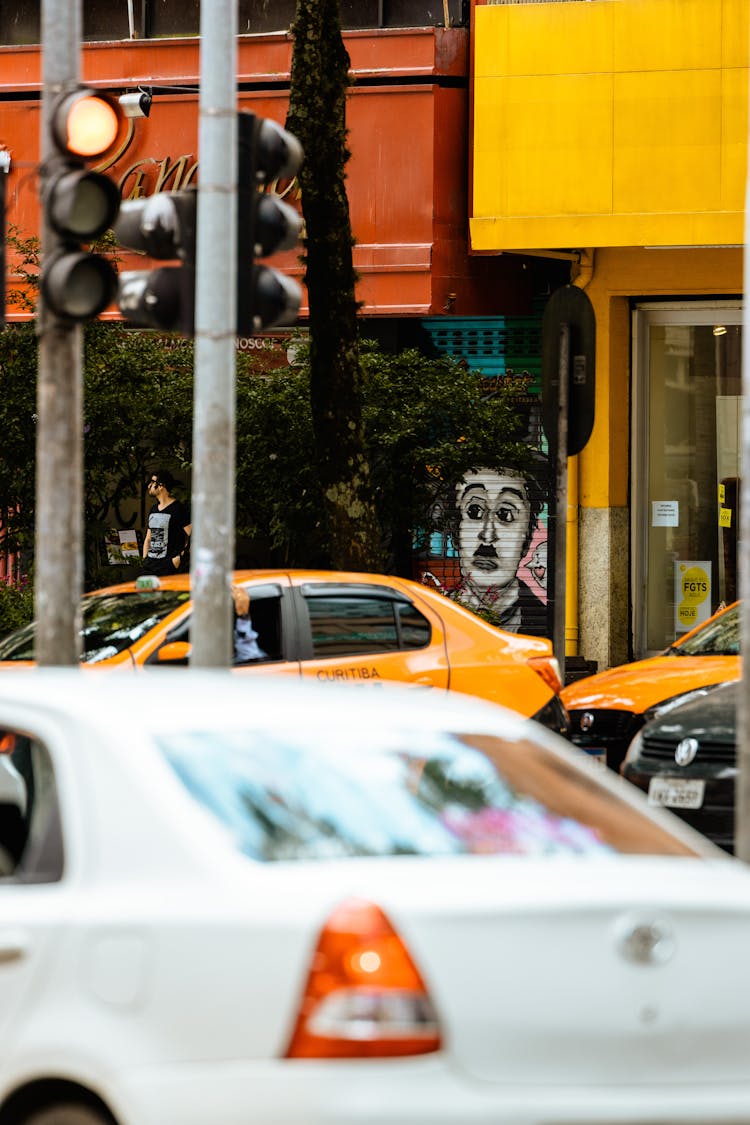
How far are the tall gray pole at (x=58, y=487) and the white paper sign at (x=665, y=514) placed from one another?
489 inches

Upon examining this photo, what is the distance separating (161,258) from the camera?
7.98 m

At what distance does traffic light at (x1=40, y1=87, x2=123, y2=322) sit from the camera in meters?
7.75

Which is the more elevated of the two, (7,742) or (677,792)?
(7,742)

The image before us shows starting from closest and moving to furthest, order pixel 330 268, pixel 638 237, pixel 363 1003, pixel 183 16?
pixel 363 1003 → pixel 330 268 → pixel 638 237 → pixel 183 16

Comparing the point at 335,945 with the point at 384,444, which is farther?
the point at 384,444

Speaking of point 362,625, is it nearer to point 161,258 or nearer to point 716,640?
point 716,640

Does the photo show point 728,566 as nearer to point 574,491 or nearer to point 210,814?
point 574,491

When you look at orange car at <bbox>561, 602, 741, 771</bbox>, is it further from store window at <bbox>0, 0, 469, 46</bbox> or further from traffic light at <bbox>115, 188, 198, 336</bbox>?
store window at <bbox>0, 0, 469, 46</bbox>

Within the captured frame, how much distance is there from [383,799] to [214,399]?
3.82 metres

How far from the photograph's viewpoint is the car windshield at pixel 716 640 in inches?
472

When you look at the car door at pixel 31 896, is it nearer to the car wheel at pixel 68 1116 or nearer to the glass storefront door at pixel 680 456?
the car wheel at pixel 68 1116

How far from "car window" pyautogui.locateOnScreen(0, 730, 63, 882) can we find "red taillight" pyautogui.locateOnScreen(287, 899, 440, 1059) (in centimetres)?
76

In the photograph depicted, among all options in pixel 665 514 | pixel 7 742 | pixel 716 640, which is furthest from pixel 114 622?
pixel 665 514

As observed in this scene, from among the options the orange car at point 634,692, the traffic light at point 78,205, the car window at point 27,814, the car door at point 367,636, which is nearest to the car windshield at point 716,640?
the orange car at point 634,692
